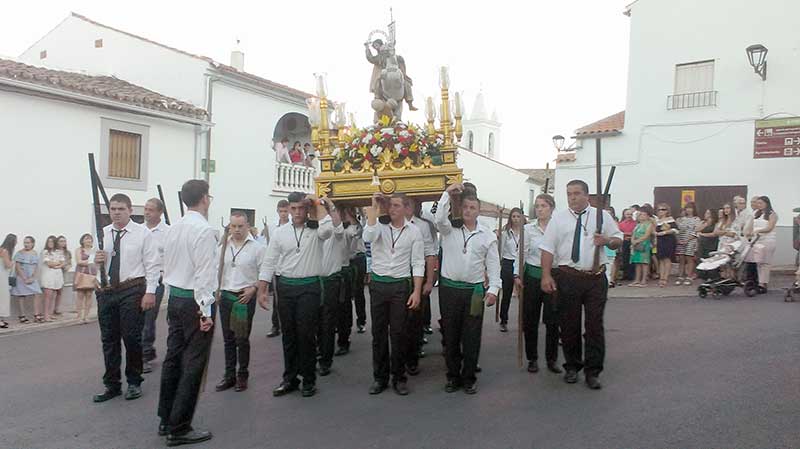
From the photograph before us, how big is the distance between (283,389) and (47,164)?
924 cm

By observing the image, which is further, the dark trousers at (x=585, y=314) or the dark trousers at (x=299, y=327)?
the dark trousers at (x=299, y=327)

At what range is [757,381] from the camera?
17.4 ft

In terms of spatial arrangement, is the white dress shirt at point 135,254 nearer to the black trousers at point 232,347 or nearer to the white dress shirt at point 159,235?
the white dress shirt at point 159,235

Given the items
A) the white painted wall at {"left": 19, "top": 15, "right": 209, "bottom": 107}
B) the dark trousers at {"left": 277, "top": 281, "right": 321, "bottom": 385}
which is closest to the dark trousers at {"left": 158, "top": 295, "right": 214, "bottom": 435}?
the dark trousers at {"left": 277, "top": 281, "right": 321, "bottom": 385}

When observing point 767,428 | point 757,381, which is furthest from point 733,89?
point 767,428

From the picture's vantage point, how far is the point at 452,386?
220 inches

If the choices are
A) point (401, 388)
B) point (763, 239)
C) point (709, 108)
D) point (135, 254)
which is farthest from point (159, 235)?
point (709, 108)

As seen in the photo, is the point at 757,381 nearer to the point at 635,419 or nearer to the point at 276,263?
the point at 635,419

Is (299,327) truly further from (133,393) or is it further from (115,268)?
(115,268)

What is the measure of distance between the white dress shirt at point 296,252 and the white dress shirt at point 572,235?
78.3 inches

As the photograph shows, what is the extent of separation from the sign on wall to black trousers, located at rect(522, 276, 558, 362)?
9.92m

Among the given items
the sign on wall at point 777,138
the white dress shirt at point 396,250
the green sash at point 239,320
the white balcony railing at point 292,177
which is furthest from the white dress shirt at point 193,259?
the white balcony railing at point 292,177

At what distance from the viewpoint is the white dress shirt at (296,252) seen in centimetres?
570

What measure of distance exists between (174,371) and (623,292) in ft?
27.8
